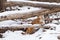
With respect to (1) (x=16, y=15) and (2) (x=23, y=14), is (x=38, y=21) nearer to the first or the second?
(2) (x=23, y=14)

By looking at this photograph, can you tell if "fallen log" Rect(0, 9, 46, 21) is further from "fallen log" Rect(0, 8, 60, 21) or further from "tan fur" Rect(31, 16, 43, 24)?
"tan fur" Rect(31, 16, 43, 24)

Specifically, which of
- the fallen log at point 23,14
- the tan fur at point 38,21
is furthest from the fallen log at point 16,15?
the tan fur at point 38,21

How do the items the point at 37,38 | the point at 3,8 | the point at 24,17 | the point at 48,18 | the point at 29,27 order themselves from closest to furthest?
the point at 37,38 → the point at 29,27 → the point at 24,17 → the point at 48,18 → the point at 3,8

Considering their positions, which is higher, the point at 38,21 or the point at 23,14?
the point at 23,14

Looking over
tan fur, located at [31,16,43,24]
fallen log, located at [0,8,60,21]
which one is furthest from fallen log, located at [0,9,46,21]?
tan fur, located at [31,16,43,24]

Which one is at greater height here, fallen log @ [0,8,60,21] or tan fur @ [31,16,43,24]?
fallen log @ [0,8,60,21]

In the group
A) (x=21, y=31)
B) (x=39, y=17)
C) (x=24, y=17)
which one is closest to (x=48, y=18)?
(x=39, y=17)

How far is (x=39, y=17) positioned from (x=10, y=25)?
2.29 feet

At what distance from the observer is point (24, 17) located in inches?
169

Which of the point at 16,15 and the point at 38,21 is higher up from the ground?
the point at 16,15

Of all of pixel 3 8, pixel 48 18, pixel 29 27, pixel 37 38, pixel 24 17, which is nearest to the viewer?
pixel 37 38

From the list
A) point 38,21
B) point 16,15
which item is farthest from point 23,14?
point 38,21

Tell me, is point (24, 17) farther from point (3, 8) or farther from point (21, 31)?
point (3, 8)

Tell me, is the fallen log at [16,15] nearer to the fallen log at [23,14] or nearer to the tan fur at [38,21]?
the fallen log at [23,14]
